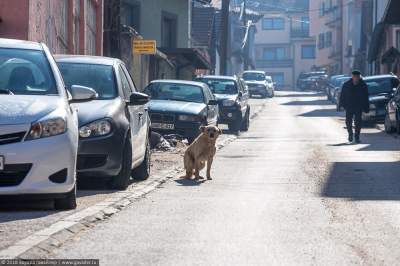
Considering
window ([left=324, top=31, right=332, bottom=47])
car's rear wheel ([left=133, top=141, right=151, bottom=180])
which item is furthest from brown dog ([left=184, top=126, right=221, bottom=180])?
window ([left=324, top=31, right=332, bottom=47])

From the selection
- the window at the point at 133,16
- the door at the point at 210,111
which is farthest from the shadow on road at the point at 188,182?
the window at the point at 133,16

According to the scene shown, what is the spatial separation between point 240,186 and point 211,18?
152ft

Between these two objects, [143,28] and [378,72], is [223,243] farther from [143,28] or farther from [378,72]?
[378,72]

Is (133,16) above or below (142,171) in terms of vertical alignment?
above

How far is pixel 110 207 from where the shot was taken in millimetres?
11227

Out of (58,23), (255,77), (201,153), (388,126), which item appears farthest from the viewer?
(255,77)

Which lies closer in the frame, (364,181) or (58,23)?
(364,181)

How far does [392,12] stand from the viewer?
33375 millimetres

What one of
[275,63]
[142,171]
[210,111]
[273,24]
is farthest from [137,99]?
[273,24]

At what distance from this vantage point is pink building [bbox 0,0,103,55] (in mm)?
19156

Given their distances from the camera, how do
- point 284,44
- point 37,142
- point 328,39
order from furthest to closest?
point 284,44 → point 328,39 → point 37,142

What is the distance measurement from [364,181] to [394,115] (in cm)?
1374

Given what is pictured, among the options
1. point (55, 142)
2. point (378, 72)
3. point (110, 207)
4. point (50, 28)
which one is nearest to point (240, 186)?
point (110, 207)

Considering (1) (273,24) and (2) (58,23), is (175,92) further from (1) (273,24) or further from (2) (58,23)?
(1) (273,24)
